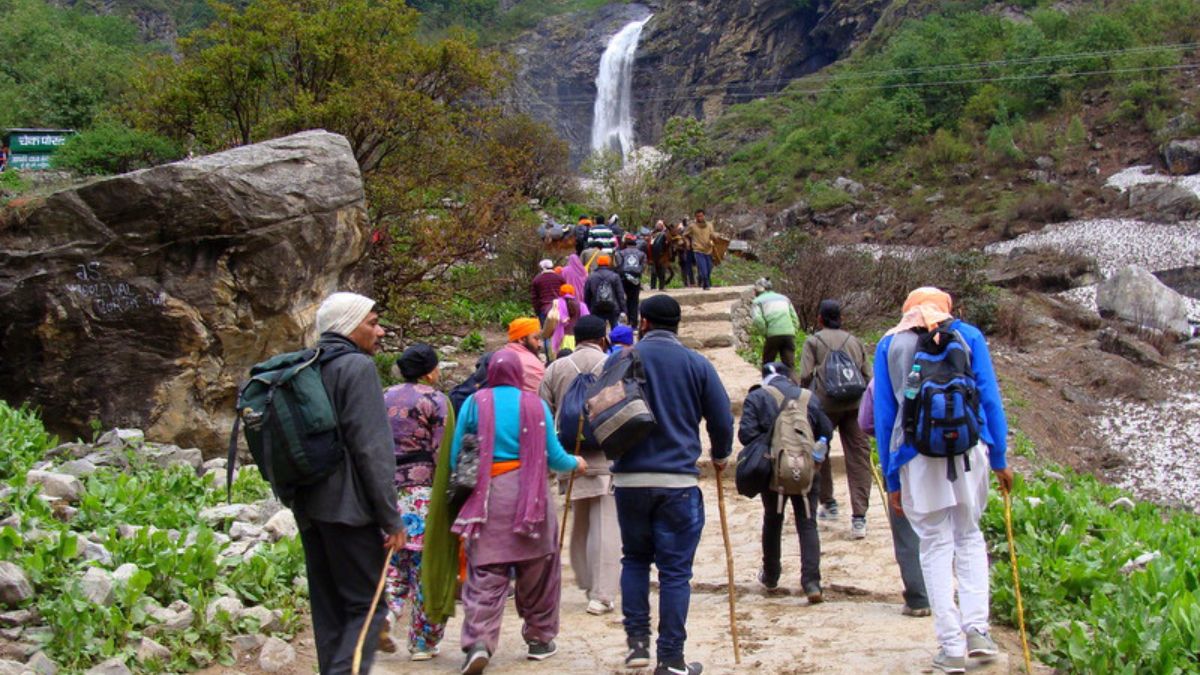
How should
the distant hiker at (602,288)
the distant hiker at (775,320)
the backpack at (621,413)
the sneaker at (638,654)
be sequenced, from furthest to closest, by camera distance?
the distant hiker at (602,288) < the distant hiker at (775,320) < the sneaker at (638,654) < the backpack at (621,413)

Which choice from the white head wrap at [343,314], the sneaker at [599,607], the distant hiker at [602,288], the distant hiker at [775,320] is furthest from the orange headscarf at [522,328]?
the distant hiker at [602,288]

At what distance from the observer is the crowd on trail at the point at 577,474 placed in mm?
4027

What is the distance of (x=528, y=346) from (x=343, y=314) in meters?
2.80

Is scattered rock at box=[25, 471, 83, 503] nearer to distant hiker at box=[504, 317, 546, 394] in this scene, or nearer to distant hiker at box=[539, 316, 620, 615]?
distant hiker at box=[504, 317, 546, 394]

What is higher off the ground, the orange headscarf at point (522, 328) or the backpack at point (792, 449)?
the orange headscarf at point (522, 328)

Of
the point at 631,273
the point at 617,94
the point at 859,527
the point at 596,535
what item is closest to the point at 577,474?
the point at 596,535

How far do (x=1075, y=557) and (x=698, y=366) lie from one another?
7.90 ft

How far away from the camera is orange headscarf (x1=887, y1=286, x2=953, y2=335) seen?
477cm

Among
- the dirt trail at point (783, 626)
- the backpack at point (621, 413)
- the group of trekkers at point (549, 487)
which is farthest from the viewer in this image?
the dirt trail at point (783, 626)

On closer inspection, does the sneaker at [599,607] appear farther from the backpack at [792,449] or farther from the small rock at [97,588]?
the small rock at [97,588]

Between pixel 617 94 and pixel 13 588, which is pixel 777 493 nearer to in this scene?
pixel 13 588

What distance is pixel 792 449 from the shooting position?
6.06m

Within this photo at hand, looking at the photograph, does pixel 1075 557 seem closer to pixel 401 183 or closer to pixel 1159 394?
pixel 401 183

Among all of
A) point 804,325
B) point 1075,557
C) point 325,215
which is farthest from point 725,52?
point 1075,557
